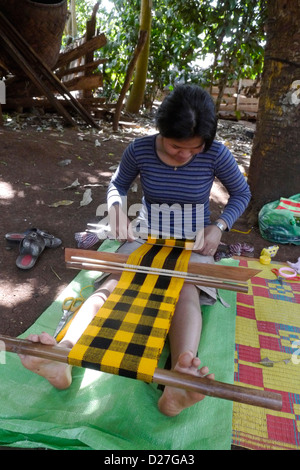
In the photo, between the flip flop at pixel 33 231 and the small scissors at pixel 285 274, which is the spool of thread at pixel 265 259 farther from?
the flip flop at pixel 33 231

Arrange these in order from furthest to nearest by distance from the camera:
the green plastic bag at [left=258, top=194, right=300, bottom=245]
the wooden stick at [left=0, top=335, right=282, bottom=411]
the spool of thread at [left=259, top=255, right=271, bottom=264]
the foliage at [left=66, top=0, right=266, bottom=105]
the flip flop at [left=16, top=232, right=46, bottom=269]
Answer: the foliage at [left=66, top=0, right=266, bottom=105] < the green plastic bag at [left=258, top=194, right=300, bottom=245] < the spool of thread at [left=259, top=255, right=271, bottom=264] < the flip flop at [left=16, top=232, right=46, bottom=269] < the wooden stick at [left=0, top=335, right=282, bottom=411]

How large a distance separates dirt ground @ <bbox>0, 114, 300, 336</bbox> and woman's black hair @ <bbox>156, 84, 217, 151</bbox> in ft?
4.78

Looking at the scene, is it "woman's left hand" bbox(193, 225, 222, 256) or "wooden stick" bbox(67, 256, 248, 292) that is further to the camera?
"woman's left hand" bbox(193, 225, 222, 256)

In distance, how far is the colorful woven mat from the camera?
155cm

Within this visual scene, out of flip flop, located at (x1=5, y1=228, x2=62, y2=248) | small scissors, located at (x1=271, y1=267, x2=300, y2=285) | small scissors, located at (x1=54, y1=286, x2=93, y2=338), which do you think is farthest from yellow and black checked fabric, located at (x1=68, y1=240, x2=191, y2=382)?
flip flop, located at (x1=5, y1=228, x2=62, y2=248)

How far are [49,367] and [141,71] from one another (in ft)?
28.1

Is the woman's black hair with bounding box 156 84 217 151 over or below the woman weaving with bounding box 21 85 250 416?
over

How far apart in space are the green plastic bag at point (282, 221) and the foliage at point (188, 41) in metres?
2.86

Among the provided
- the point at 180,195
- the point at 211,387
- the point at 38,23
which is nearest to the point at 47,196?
the point at 180,195

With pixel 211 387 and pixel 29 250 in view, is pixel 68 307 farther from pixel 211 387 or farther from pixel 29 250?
pixel 211 387

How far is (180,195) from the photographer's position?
2.16 metres

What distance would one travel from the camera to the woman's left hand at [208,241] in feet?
6.53

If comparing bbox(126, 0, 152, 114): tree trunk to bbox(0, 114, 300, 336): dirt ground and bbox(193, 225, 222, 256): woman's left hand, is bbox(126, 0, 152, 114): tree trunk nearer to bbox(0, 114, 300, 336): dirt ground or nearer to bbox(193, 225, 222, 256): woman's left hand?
bbox(0, 114, 300, 336): dirt ground

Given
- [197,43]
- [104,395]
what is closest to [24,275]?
[104,395]
